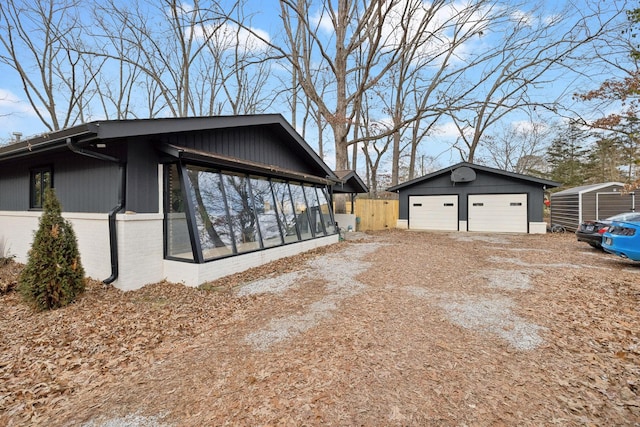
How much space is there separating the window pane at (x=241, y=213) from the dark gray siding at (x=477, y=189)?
1094 centimetres

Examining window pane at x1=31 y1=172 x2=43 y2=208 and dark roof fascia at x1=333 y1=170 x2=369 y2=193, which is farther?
dark roof fascia at x1=333 y1=170 x2=369 y2=193

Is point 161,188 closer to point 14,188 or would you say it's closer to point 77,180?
point 77,180

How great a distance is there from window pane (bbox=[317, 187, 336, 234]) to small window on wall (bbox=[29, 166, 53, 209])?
23.9 feet

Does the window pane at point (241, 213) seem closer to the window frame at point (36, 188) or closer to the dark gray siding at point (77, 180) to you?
the dark gray siding at point (77, 180)

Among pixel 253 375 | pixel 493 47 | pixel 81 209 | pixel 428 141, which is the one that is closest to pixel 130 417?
pixel 253 375

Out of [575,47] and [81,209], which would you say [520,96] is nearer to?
[575,47]

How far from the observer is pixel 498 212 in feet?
45.8

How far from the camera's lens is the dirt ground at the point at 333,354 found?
6.91 feet

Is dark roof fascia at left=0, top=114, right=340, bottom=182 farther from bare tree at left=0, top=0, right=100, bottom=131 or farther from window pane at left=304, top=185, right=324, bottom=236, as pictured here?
bare tree at left=0, top=0, right=100, bottom=131

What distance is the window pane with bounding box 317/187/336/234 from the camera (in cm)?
1031

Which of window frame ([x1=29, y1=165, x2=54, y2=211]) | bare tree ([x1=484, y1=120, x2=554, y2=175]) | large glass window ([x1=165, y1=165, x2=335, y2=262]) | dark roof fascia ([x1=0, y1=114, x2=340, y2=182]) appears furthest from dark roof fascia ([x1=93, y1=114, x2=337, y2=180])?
bare tree ([x1=484, y1=120, x2=554, y2=175])

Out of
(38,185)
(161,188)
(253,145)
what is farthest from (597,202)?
(38,185)

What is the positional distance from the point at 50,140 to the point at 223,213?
3.09 metres

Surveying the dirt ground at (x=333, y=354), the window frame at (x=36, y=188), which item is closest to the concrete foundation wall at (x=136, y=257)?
the dirt ground at (x=333, y=354)
